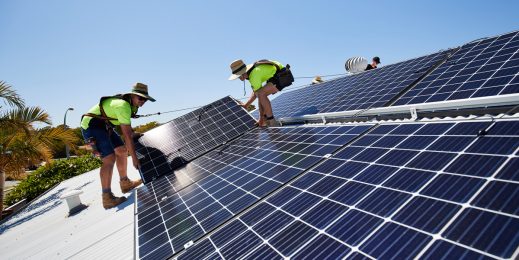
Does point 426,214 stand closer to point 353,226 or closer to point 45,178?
point 353,226

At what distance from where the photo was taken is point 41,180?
19562 millimetres

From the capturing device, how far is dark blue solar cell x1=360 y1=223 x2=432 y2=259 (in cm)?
196

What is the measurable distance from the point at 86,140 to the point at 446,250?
8.00 metres

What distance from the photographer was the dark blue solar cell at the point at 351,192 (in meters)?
2.91

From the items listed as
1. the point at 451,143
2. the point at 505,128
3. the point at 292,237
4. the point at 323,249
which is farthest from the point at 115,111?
the point at 505,128

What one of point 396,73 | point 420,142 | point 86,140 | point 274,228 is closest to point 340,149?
point 420,142

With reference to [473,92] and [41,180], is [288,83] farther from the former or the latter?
[41,180]

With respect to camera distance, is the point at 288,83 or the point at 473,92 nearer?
the point at 473,92

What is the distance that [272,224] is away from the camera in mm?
3145

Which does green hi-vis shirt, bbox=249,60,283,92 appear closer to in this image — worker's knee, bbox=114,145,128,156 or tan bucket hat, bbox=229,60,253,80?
tan bucket hat, bbox=229,60,253,80

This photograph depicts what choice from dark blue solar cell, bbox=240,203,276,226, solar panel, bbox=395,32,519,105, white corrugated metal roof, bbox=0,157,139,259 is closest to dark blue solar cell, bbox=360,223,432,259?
dark blue solar cell, bbox=240,203,276,226

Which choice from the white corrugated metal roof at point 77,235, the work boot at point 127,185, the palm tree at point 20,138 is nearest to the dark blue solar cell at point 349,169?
the white corrugated metal roof at point 77,235

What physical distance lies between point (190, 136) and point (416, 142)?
7136 mm

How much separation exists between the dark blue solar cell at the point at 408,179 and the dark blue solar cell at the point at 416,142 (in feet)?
1.70
